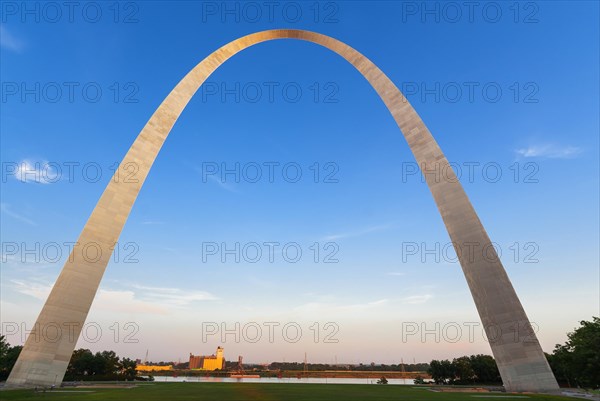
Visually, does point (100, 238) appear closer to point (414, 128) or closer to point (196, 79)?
point (196, 79)

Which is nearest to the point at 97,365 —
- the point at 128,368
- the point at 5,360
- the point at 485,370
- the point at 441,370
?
the point at 128,368

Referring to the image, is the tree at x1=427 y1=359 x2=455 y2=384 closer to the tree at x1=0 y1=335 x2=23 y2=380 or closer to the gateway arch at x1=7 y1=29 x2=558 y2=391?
the gateway arch at x1=7 y1=29 x2=558 y2=391

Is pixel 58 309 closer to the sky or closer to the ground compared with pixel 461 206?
closer to the ground

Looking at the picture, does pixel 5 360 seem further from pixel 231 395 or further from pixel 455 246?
pixel 455 246

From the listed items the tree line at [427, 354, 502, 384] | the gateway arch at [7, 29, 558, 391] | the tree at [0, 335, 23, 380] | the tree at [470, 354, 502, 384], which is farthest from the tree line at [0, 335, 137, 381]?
the tree at [470, 354, 502, 384]

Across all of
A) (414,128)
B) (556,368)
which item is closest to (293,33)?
(414,128)

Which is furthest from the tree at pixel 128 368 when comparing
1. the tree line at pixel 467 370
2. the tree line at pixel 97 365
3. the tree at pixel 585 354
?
the tree at pixel 585 354

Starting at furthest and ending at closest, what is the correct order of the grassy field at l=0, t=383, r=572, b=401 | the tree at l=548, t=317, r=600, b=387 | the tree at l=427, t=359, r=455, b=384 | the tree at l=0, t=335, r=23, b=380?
1. the tree at l=427, t=359, r=455, b=384
2. the tree at l=0, t=335, r=23, b=380
3. the tree at l=548, t=317, r=600, b=387
4. the grassy field at l=0, t=383, r=572, b=401

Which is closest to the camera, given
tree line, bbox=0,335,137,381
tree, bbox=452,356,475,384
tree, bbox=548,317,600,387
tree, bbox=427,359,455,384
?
tree, bbox=548,317,600,387

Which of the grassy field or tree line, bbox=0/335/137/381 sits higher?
tree line, bbox=0/335/137/381
